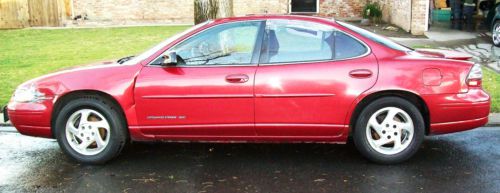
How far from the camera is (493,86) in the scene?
8.80 metres

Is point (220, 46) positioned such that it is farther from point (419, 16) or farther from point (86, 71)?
point (419, 16)

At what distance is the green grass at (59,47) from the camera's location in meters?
10.9

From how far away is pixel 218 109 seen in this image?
527cm

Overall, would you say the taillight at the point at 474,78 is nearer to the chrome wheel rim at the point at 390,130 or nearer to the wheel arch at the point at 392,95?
the wheel arch at the point at 392,95

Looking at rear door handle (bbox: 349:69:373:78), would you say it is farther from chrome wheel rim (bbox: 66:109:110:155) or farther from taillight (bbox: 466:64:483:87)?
chrome wheel rim (bbox: 66:109:110:155)

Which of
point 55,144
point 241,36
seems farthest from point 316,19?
point 55,144

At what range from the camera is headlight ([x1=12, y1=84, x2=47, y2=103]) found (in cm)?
550

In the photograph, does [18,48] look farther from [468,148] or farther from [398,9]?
[468,148]

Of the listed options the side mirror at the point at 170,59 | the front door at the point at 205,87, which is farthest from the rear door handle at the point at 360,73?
the side mirror at the point at 170,59

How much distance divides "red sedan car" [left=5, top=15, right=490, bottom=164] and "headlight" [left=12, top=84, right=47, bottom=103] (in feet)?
0.04

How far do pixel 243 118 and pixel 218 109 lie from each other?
24 centimetres

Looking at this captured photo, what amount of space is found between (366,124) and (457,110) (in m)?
0.83

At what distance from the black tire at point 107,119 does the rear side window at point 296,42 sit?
1468 millimetres

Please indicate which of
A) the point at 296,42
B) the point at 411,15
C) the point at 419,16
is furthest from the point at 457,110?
the point at 411,15
